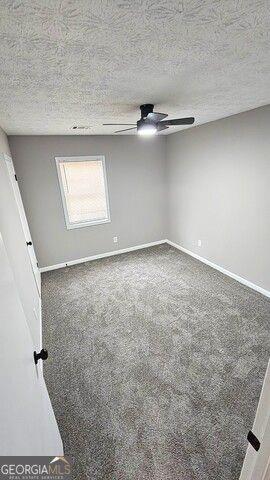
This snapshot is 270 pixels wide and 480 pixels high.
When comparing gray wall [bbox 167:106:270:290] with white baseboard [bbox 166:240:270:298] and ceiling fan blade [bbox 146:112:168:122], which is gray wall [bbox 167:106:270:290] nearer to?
white baseboard [bbox 166:240:270:298]

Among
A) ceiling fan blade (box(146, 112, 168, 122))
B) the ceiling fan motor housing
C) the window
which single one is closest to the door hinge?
ceiling fan blade (box(146, 112, 168, 122))

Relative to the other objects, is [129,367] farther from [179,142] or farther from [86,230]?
[179,142]

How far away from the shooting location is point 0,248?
1.09 metres

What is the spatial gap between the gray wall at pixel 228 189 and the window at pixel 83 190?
1.58 meters

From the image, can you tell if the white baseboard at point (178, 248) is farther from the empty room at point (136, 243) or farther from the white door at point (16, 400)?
the white door at point (16, 400)

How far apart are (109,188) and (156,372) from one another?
3338 millimetres

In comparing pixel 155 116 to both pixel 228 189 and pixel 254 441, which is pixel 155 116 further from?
pixel 254 441

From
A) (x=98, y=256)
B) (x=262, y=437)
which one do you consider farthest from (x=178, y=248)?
(x=262, y=437)

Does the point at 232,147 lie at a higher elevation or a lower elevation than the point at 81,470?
higher

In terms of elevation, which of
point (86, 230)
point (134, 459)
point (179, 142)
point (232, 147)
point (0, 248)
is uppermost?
point (179, 142)

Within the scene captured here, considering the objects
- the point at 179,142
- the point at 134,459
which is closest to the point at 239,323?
the point at 134,459

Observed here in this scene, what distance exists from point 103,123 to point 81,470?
349cm

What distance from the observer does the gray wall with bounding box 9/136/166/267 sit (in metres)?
3.70

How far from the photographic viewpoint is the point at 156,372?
2051 millimetres
